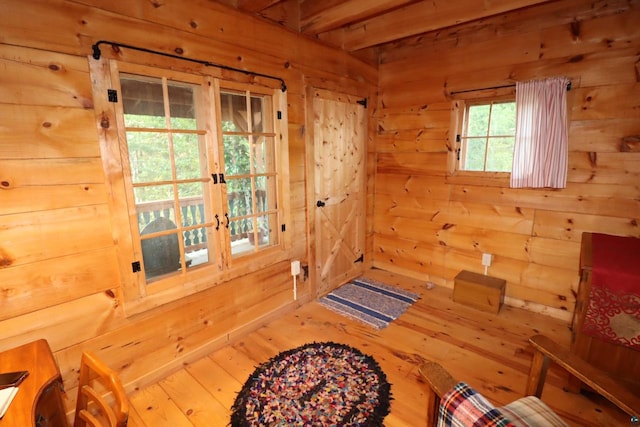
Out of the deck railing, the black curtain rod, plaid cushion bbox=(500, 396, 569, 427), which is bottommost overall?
plaid cushion bbox=(500, 396, 569, 427)

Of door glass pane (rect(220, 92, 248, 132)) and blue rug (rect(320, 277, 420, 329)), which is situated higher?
door glass pane (rect(220, 92, 248, 132))

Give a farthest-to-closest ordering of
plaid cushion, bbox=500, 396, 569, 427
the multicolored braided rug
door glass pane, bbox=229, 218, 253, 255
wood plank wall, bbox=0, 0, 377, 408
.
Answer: door glass pane, bbox=229, 218, 253, 255, the multicolored braided rug, wood plank wall, bbox=0, 0, 377, 408, plaid cushion, bbox=500, 396, 569, 427

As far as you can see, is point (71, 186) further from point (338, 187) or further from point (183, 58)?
point (338, 187)

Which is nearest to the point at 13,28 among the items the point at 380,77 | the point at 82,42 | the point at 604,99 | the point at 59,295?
the point at 82,42

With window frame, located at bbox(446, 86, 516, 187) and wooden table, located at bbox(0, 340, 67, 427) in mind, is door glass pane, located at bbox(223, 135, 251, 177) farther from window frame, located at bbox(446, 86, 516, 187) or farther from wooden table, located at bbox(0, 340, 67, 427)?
window frame, located at bbox(446, 86, 516, 187)

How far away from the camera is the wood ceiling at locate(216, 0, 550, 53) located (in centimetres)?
221

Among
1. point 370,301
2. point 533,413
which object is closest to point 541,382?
point 533,413

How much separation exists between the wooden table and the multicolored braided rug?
2.86 ft

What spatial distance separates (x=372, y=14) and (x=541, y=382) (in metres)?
2.58

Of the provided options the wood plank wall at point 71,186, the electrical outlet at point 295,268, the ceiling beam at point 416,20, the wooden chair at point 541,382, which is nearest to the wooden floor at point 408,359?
the wood plank wall at point 71,186

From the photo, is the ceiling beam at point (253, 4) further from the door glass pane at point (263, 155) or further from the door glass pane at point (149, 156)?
the door glass pane at point (149, 156)

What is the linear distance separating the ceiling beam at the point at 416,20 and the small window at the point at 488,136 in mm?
902

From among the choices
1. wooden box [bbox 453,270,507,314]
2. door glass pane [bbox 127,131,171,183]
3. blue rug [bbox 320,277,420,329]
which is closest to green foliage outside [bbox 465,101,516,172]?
wooden box [bbox 453,270,507,314]

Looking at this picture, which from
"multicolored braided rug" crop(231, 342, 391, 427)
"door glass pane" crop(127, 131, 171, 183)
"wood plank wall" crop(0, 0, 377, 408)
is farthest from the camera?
"door glass pane" crop(127, 131, 171, 183)
